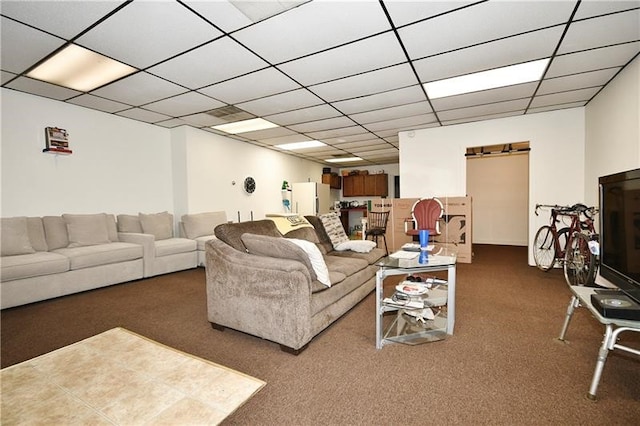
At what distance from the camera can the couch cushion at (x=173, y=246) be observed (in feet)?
14.3

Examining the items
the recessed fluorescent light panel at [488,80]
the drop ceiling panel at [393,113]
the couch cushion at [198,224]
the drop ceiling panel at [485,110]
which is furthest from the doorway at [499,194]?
the couch cushion at [198,224]

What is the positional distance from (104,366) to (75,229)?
3310mm

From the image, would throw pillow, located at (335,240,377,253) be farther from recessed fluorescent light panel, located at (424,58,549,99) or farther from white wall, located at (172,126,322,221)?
white wall, located at (172,126,322,221)

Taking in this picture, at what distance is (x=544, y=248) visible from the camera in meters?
4.49

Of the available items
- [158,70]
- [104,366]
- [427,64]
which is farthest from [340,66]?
[104,366]

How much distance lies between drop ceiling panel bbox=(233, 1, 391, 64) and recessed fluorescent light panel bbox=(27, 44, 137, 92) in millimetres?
1539

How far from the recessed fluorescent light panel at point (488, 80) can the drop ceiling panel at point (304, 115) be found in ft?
4.66

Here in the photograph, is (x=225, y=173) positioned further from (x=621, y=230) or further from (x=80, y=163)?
(x=621, y=230)

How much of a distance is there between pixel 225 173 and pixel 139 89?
8.29ft

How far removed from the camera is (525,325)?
2.49 m

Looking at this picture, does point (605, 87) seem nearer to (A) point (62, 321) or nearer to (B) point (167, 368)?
(B) point (167, 368)

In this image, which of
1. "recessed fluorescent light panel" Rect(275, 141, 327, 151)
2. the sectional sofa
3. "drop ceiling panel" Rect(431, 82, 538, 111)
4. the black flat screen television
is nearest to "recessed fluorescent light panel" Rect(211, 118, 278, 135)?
"recessed fluorescent light panel" Rect(275, 141, 327, 151)

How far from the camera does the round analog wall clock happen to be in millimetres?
6414

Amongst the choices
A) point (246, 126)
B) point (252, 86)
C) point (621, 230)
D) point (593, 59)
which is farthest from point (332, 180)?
point (621, 230)
